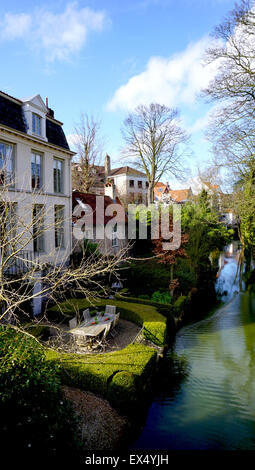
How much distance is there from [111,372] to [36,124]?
12682mm

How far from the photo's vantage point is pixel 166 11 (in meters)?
9.76

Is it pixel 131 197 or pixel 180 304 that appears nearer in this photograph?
pixel 180 304

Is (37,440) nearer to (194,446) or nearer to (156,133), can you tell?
(194,446)

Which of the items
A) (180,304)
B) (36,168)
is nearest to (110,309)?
(180,304)

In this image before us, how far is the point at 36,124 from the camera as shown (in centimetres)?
1488

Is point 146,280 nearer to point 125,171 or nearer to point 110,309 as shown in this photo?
point 110,309

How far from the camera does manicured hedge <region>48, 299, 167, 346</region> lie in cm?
1091

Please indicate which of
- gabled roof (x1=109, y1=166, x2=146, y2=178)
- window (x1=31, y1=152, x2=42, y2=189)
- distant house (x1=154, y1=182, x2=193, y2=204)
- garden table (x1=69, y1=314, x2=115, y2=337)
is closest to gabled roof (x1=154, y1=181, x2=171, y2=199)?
distant house (x1=154, y1=182, x2=193, y2=204)

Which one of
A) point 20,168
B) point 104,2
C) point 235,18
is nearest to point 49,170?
point 20,168

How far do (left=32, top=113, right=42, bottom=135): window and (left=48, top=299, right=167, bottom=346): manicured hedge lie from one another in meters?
8.94

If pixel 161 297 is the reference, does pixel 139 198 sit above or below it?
above

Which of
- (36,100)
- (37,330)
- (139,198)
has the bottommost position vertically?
(37,330)

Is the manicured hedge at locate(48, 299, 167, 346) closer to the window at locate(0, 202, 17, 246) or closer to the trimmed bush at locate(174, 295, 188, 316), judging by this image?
the trimmed bush at locate(174, 295, 188, 316)

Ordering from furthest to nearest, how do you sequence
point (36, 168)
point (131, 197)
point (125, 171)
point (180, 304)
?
point (125, 171) → point (131, 197) → point (180, 304) → point (36, 168)
